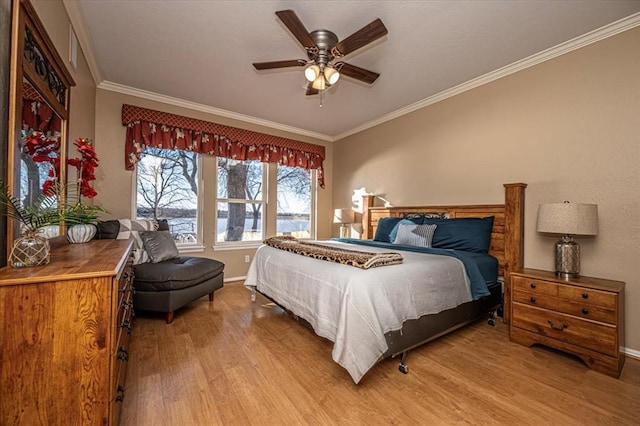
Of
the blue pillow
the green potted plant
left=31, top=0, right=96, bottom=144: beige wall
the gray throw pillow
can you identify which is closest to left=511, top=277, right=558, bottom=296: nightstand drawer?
the blue pillow

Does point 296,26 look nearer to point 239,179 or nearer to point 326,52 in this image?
point 326,52

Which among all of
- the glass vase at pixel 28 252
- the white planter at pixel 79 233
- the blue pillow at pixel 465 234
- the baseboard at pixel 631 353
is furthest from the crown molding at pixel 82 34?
the baseboard at pixel 631 353

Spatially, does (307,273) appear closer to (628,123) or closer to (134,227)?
(134,227)

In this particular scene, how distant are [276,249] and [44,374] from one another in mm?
1969

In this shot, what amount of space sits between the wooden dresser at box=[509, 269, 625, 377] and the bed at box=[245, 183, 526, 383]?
0.32 metres

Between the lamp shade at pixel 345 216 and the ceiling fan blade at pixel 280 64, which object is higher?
the ceiling fan blade at pixel 280 64

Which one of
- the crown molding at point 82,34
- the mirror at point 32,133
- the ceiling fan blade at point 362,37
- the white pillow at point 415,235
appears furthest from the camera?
the white pillow at point 415,235

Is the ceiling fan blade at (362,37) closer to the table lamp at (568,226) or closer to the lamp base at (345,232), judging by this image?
the table lamp at (568,226)

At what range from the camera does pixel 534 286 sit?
7.37 ft

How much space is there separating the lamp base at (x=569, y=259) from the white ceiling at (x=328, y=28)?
177 cm

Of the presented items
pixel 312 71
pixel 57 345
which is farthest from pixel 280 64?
pixel 57 345

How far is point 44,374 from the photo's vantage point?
99cm

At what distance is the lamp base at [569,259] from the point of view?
2.23m

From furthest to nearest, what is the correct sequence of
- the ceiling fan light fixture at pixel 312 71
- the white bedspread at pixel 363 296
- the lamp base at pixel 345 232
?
1. the lamp base at pixel 345 232
2. the ceiling fan light fixture at pixel 312 71
3. the white bedspread at pixel 363 296
